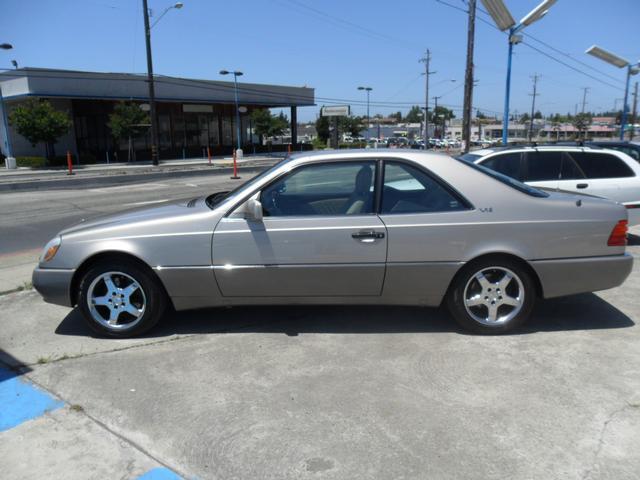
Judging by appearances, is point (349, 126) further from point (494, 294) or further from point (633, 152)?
point (494, 294)

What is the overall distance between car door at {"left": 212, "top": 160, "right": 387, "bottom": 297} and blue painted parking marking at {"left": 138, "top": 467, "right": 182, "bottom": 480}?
177 centimetres

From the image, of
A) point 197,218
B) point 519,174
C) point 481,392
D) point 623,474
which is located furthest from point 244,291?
point 519,174

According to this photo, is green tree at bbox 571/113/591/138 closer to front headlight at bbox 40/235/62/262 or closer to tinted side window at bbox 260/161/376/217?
tinted side window at bbox 260/161/376/217

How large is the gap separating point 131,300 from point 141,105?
126ft

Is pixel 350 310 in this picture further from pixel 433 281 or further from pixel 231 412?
pixel 231 412

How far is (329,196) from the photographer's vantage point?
492 cm

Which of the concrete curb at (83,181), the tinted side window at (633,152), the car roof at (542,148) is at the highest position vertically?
the car roof at (542,148)

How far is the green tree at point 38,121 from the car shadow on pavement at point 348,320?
32750 mm

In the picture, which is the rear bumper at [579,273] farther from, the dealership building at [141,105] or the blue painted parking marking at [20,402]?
the dealership building at [141,105]

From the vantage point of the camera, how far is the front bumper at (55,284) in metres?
4.36

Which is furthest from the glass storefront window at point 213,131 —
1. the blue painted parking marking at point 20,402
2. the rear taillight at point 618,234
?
the rear taillight at point 618,234

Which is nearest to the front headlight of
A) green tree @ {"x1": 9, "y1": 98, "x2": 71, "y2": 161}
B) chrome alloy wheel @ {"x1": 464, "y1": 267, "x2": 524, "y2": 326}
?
chrome alloy wheel @ {"x1": 464, "y1": 267, "x2": 524, "y2": 326}

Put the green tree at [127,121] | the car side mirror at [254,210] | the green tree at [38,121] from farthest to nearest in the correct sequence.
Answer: the green tree at [127,121] → the green tree at [38,121] → the car side mirror at [254,210]

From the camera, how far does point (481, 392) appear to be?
349 centimetres
